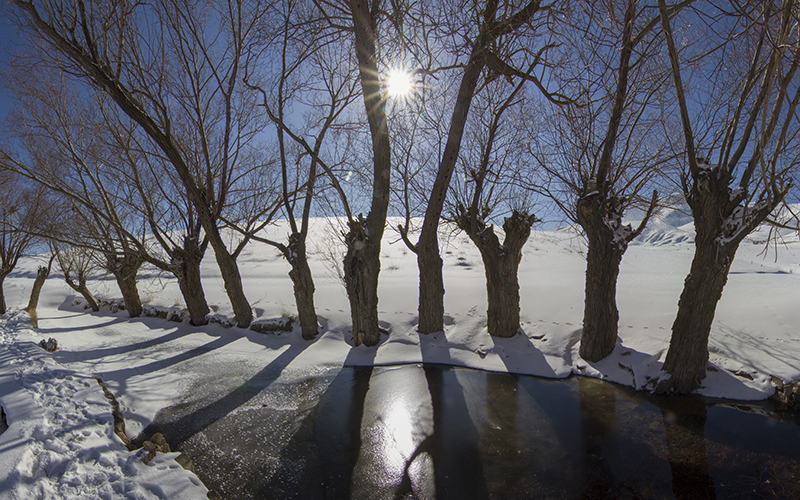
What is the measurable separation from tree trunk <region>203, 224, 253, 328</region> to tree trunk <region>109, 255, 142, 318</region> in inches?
156

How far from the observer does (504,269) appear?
764cm

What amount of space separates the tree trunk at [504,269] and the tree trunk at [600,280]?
54.6 inches

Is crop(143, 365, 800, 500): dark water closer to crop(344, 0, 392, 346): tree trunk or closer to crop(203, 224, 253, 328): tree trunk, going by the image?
crop(344, 0, 392, 346): tree trunk

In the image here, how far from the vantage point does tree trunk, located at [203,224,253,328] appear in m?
8.55

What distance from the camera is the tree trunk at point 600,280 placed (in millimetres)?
6273

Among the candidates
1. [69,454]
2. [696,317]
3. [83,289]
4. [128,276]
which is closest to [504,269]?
[696,317]

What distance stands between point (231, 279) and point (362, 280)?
364 centimetres

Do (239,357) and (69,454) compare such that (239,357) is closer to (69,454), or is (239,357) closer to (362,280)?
(362,280)

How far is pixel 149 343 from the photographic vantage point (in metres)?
8.52

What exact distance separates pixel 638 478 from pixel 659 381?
227 cm

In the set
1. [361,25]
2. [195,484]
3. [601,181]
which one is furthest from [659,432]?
[361,25]

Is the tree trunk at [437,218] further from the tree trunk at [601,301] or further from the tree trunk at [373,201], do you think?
the tree trunk at [601,301]

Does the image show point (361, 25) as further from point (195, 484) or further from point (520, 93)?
point (195, 484)

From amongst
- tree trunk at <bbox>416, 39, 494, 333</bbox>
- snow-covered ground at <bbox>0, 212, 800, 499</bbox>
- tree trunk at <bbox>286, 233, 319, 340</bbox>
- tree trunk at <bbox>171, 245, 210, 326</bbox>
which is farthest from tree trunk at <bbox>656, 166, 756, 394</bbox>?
tree trunk at <bbox>171, 245, 210, 326</bbox>
